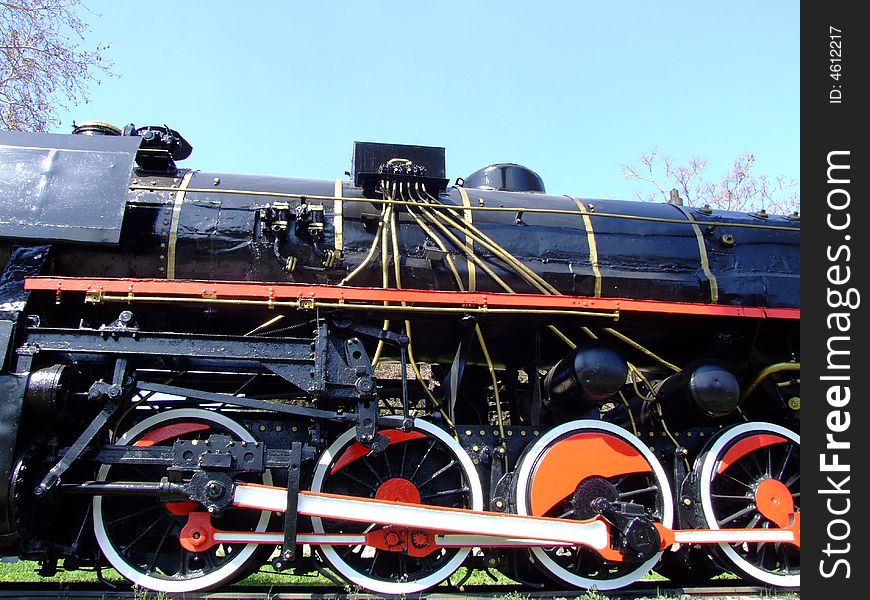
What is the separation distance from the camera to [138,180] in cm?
432

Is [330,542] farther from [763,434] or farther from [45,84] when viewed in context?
[45,84]

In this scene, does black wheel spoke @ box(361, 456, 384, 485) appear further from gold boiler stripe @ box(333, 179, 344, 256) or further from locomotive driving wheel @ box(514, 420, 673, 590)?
gold boiler stripe @ box(333, 179, 344, 256)

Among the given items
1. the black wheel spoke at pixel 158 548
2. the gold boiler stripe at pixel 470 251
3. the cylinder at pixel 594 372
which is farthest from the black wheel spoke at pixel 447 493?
the black wheel spoke at pixel 158 548

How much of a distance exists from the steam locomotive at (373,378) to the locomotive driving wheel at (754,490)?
0.02 metres

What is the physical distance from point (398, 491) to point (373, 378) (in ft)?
2.35

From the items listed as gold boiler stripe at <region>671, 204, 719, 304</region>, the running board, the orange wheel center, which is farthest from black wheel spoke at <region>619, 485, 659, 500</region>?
gold boiler stripe at <region>671, 204, 719, 304</region>

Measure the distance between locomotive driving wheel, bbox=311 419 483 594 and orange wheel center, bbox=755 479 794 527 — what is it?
184 cm

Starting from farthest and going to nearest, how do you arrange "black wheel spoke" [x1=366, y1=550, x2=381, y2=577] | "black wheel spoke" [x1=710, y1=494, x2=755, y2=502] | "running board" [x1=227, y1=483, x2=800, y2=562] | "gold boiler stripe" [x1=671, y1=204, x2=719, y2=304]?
1. "gold boiler stripe" [x1=671, y1=204, x2=719, y2=304]
2. "black wheel spoke" [x1=710, y1=494, x2=755, y2=502]
3. "black wheel spoke" [x1=366, y1=550, x2=381, y2=577]
4. "running board" [x1=227, y1=483, x2=800, y2=562]

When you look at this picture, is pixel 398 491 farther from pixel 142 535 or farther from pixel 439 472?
pixel 142 535

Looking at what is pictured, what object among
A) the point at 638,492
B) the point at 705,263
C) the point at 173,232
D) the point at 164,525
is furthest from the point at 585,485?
the point at 173,232

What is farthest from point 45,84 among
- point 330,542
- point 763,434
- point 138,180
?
point 763,434

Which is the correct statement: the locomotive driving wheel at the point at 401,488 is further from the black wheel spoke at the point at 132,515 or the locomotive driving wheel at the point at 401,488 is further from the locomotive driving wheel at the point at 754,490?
the locomotive driving wheel at the point at 754,490

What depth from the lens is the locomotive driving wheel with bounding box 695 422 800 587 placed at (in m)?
4.19
